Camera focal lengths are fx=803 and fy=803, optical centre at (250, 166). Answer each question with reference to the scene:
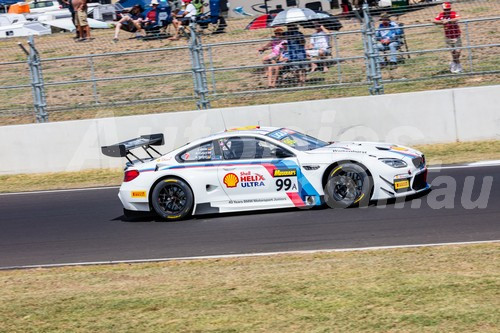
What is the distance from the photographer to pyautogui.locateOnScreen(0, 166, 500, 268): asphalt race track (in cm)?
959

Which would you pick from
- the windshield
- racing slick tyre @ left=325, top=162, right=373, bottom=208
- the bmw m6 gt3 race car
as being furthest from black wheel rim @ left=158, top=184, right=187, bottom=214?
racing slick tyre @ left=325, top=162, right=373, bottom=208

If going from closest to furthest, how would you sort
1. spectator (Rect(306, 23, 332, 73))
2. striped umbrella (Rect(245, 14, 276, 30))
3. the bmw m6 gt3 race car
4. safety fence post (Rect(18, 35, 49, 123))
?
the bmw m6 gt3 race car < spectator (Rect(306, 23, 332, 73)) < safety fence post (Rect(18, 35, 49, 123)) < striped umbrella (Rect(245, 14, 276, 30))

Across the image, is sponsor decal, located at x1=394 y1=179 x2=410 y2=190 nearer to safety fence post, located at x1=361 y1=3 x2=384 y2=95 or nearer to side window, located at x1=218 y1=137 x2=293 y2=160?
side window, located at x1=218 y1=137 x2=293 y2=160

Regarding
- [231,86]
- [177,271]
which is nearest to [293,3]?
[231,86]

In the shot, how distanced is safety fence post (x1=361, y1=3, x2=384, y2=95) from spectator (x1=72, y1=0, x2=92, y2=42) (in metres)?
10.4

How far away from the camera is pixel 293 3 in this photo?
30625 mm

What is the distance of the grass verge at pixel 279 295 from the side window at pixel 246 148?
2.89 metres

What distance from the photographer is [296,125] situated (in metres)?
16.4

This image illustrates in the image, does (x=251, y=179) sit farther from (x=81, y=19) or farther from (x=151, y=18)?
(x=81, y=19)

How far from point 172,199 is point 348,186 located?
2.64 metres

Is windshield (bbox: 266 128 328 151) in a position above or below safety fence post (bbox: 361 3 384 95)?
below

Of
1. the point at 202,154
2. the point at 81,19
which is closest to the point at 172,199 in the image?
the point at 202,154

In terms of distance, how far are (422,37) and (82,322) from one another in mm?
11924

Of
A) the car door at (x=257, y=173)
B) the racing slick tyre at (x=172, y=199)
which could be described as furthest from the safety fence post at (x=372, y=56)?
the racing slick tyre at (x=172, y=199)
